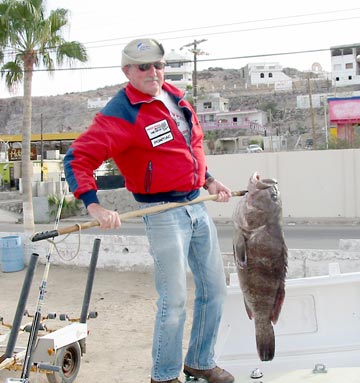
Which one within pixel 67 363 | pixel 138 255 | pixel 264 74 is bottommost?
pixel 67 363

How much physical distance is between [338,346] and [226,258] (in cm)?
518

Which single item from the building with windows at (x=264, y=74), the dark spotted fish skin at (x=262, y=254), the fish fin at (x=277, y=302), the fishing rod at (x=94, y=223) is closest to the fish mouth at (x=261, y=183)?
the dark spotted fish skin at (x=262, y=254)

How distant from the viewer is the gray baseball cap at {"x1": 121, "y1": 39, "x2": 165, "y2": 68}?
3285 mm

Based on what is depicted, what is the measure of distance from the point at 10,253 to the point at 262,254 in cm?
869

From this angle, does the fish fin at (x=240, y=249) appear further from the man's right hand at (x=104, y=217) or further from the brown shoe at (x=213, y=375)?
the brown shoe at (x=213, y=375)

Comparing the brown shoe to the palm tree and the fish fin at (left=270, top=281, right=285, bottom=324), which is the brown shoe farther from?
the palm tree

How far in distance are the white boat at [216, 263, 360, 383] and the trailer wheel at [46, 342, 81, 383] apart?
1726 mm

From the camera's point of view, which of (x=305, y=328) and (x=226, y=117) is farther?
(x=226, y=117)

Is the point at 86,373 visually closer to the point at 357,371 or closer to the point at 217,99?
the point at 357,371

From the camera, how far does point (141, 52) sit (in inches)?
130

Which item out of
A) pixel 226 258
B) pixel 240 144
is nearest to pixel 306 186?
pixel 226 258

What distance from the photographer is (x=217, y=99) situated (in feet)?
251

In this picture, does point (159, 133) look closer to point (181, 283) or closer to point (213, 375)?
point (181, 283)

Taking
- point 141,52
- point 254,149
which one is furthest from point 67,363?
point 254,149
